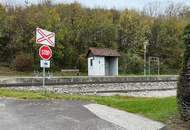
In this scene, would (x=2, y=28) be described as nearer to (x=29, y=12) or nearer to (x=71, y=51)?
(x=29, y=12)

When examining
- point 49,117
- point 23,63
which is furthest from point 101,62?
point 49,117

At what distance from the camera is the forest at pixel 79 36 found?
5519 centimetres

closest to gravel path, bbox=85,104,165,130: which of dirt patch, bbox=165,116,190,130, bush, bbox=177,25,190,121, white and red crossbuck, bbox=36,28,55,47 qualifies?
dirt patch, bbox=165,116,190,130

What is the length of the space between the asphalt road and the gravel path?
256 mm

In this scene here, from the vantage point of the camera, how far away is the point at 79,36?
5900 cm

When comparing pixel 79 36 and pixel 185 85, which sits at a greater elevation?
pixel 79 36

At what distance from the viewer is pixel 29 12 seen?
5988 cm

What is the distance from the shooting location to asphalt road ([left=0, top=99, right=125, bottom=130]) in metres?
8.52

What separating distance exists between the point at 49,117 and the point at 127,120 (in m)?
2.09

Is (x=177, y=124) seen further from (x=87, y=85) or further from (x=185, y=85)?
(x=87, y=85)

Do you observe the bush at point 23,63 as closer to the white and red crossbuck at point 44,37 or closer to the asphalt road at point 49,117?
the white and red crossbuck at point 44,37

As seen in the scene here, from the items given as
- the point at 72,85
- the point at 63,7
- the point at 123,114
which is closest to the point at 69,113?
the point at 123,114

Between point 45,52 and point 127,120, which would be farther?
point 45,52

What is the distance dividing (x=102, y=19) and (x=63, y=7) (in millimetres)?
7995
